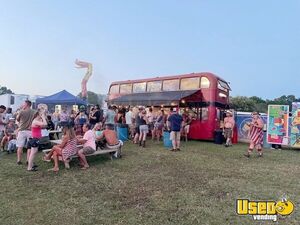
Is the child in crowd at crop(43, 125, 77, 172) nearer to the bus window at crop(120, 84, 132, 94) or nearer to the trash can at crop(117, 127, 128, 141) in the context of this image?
the trash can at crop(117, 127, 128, 141)

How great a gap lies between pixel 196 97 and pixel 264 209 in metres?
9.80

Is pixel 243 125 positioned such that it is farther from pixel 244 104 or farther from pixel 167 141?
pixel 244 104

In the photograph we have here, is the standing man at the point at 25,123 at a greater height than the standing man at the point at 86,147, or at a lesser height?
greater

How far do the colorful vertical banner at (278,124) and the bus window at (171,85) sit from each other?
16.3ft

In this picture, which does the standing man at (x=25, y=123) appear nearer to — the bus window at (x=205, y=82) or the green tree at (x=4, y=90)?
the bus window at (x=205, y=82)

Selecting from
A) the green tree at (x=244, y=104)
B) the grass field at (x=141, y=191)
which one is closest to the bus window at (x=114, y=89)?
the grass field at (x=141, y=191)

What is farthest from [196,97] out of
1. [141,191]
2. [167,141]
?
[141,191]

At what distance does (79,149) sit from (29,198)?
2380mm

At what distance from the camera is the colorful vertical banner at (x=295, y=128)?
11297 millimetres

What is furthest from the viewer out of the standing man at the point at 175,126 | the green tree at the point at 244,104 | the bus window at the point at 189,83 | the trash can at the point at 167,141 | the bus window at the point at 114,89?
the green tree at the point at 244,104

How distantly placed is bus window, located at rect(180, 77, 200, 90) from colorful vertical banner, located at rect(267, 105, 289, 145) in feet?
12.5

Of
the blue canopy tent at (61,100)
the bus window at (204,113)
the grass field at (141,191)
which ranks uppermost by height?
the blue canopy tent at (61,100)

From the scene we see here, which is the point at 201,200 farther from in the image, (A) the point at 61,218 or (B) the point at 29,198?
Answer: (B) the point at 29,198

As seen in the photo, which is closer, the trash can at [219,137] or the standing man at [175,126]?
the standing man at [175,126]
